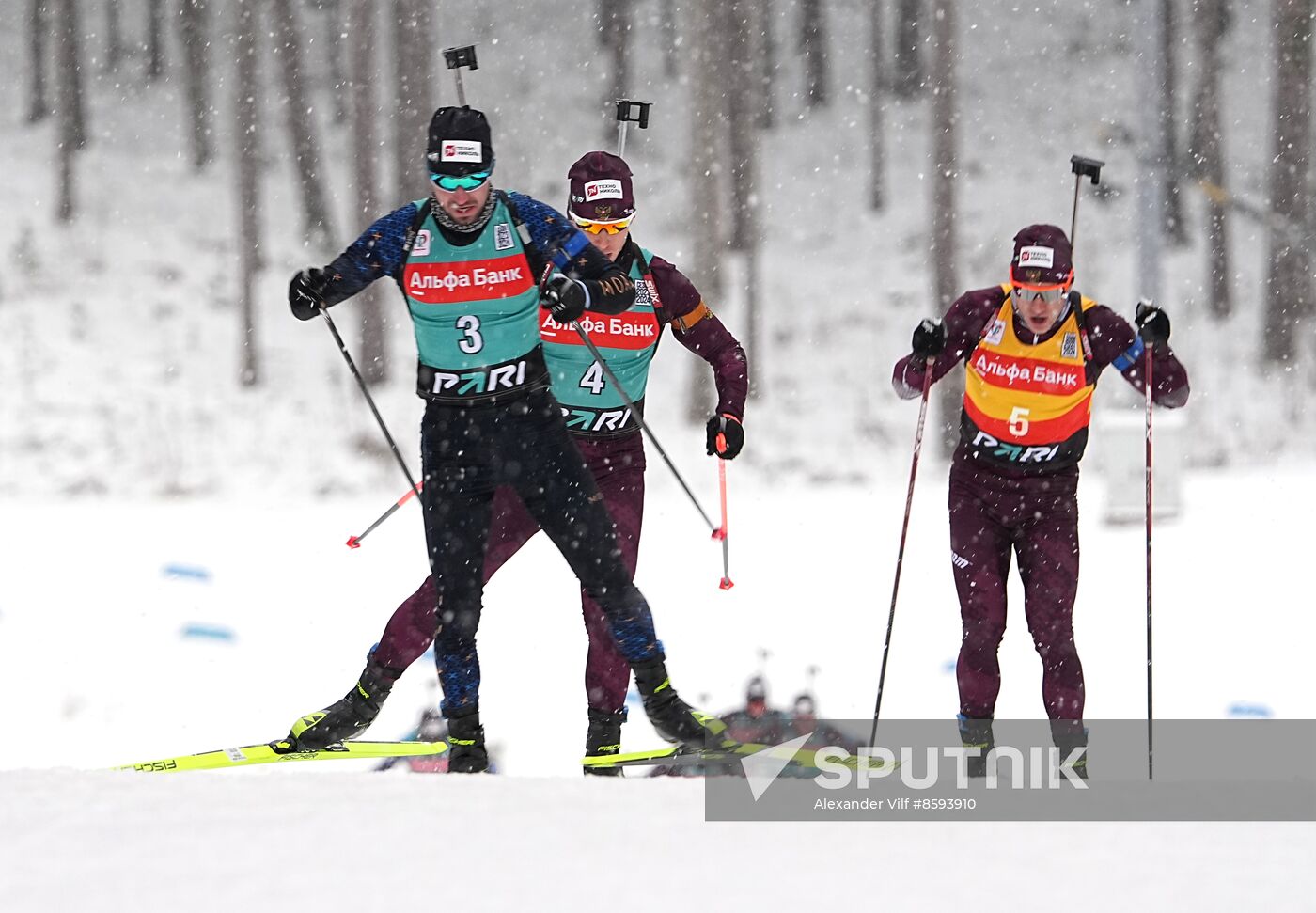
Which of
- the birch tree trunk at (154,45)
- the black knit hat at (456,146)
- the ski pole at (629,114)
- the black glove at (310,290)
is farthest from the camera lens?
the birch tree trunk at (154,45)

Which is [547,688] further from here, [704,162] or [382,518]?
[704,162]

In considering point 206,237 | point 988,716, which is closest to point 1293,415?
point 988,716

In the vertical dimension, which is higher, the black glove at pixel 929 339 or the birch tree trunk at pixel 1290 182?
the birch tree trunk at pixel 1290 182

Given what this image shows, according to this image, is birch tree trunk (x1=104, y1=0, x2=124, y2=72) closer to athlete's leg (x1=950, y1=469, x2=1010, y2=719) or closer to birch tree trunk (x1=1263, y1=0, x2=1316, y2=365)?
birch tree trunk (x1=1263, y1=0, x2=1316, y2=365)

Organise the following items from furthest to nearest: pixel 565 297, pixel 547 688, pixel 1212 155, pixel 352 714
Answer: pixel 1212 155 → pixel 547 688 → pixel 352 714 → pixel 565 297

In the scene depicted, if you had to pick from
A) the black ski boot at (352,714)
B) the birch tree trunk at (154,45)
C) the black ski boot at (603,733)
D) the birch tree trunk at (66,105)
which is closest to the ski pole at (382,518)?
the black ski boot at (352,714)

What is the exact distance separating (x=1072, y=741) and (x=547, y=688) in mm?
3810

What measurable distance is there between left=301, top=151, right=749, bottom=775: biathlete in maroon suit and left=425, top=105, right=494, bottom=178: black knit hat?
0.81m

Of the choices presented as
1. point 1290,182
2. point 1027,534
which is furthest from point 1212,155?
point 1027,534

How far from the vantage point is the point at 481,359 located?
4836 mm

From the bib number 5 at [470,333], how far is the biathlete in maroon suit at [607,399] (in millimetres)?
705

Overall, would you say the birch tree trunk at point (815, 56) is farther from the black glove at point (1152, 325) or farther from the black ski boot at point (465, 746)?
the black ski boot at point (465, 746)

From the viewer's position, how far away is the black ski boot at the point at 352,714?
18.0ft

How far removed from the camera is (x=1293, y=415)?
15445 mm
